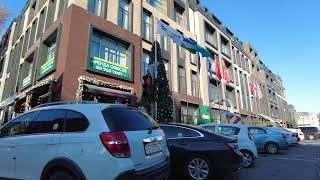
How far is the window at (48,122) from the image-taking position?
4.68 metres

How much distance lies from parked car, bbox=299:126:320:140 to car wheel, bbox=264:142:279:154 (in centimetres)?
1717

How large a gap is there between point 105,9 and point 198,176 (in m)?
15.2

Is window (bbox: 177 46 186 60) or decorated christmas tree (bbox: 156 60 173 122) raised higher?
window (bbox: 177 46 186 60)

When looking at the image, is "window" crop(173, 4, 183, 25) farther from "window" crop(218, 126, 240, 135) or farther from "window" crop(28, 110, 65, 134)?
"window" crop(28, 110, 65, 134)

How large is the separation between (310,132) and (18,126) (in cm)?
3100

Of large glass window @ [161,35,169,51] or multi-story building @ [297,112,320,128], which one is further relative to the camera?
multi-story building @ [297,112,320,128]

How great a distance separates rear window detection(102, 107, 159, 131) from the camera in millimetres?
4355

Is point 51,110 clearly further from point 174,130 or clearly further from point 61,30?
point 61,30

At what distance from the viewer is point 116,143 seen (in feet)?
13.5

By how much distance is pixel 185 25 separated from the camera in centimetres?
3100

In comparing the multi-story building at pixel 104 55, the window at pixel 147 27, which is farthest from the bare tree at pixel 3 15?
the window at pixel 147 27

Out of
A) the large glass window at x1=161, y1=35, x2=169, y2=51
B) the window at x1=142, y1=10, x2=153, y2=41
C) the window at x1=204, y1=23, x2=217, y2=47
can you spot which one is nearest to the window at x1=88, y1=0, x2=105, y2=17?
the window at x1=142, y1=10, x2=153, y2=41

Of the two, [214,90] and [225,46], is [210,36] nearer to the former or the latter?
[225,46]

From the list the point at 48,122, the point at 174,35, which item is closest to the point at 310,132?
the point at 174,35
